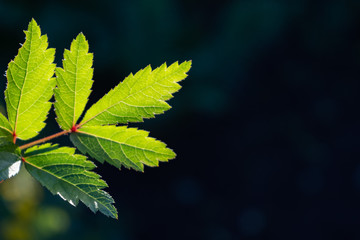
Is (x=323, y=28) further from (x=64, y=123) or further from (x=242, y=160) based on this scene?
(x=64, y=123)

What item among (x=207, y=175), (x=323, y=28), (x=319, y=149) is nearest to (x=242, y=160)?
(x=207, y=175)

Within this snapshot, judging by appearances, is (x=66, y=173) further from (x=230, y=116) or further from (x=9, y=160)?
(x=230, y=116)

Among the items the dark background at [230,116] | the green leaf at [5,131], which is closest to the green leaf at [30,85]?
the green leaf at [5,131]

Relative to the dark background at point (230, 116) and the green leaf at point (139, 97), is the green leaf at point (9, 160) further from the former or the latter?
the dark background at point (230, 116)

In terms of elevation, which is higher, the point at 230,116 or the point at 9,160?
the point at 230,116

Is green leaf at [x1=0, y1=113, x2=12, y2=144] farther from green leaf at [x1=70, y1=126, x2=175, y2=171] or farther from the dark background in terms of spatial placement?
the dark background

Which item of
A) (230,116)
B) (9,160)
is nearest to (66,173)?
(9,160)
